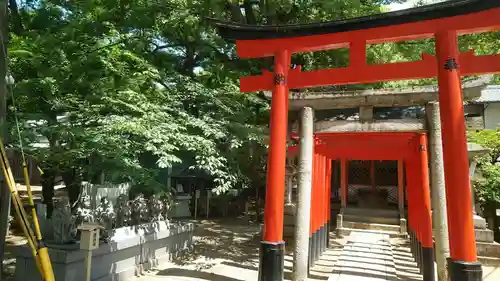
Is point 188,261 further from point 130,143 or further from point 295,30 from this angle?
point 295,30

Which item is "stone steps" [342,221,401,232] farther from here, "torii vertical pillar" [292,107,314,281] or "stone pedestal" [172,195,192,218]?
"stone pedestal" [172,195,192,218]

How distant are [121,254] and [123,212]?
108 cm

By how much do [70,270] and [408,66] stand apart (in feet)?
21.9

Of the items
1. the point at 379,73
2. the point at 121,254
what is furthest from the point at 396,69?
the point at 121,254

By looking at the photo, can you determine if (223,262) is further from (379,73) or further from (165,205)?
(379,73)

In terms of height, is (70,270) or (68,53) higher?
(68,53)

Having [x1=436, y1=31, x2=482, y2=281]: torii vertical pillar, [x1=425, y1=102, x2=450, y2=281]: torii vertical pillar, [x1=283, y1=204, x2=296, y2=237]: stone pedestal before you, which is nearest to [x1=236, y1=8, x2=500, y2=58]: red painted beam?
[x1=436, y1=31, x2=482, y2=281]: torii vertical pillar

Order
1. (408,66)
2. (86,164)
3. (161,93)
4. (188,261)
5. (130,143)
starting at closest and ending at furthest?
(408,66)
(130,143)
(86,164)
(161,93)
(188,261)

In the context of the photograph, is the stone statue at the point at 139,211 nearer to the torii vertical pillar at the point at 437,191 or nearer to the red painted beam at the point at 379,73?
the red painted beam at the point at 379,73

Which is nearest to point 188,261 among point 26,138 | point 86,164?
point 86,164

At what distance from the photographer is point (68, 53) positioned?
6.91 metres

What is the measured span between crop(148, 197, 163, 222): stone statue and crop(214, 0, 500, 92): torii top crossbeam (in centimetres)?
444

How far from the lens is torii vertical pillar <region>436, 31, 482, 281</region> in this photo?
4.50 m

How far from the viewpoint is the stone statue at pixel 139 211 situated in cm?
859
